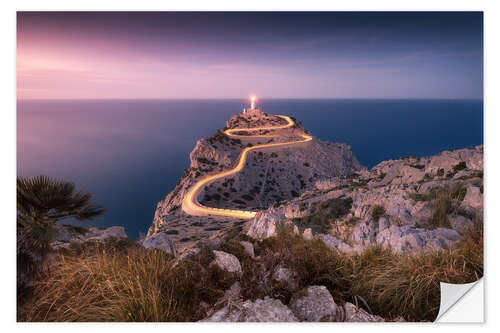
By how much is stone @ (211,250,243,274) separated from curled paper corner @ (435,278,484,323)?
236 centimetres

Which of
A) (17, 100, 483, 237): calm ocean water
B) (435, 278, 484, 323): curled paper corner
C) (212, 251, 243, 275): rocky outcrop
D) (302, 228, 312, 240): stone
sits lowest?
(435, 278, 484, 323): curled paper corner

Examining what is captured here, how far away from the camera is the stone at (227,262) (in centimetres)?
351

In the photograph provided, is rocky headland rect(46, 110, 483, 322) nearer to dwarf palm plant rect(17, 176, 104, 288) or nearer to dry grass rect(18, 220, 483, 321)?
dry grass rect(18, 220, 483, 321)

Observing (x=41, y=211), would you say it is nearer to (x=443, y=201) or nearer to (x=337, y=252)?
(x=337, y=252)

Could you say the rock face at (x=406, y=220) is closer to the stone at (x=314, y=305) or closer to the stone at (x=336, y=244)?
the stone at (x=336, y=244)

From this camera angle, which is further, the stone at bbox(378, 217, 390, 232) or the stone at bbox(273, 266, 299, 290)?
the stone at bbox(378, 217, 390, 232)

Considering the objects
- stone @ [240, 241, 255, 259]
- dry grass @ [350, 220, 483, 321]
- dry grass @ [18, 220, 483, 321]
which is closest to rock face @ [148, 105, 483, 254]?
dry grass @ [350, 220, 483, 321]

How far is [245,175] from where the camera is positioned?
22203 mm

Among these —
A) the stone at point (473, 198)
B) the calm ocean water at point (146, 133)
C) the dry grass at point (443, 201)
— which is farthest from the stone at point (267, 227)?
the stone at point (473, 198)

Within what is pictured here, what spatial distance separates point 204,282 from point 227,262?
1.16 ft

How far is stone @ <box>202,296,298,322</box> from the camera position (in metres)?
3.32

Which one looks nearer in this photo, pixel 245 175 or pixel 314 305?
pixel 314 305
